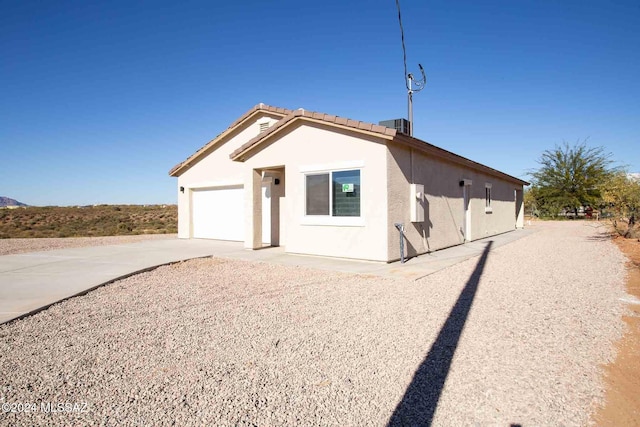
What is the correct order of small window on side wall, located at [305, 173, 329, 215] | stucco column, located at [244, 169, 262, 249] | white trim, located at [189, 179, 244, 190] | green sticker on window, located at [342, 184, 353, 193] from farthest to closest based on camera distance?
white trim, located at [189, 179, 244, 190], stucco column, located at [244, 169, 262, 249], small window on side wall, located at [305, 173, 329, 215], green sticker on window, located at [342, 184, 353, 193]

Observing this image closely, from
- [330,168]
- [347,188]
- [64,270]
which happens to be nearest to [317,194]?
[330,168]

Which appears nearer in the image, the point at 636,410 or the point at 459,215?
the point at 636,410

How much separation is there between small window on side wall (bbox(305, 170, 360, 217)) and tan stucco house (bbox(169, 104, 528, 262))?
0.03 meters

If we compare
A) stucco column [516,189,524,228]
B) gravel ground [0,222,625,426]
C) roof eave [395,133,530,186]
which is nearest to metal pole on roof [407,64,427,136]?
roof eave [395,133,530,186]

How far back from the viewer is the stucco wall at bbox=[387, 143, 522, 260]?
923cm

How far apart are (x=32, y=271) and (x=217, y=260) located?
4.04m

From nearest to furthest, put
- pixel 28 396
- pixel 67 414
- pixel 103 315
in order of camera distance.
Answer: pixel 67 414, pixel 28 396, pixel 103 315

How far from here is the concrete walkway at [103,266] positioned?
6125 millimetres

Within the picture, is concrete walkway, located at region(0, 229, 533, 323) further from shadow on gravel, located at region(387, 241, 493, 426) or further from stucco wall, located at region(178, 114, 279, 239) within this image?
stucco wall, located at region(178, 114, 279, 239)

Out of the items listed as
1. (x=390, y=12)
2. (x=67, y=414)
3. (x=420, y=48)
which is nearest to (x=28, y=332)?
(x=67, y=414)

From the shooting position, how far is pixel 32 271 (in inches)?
326

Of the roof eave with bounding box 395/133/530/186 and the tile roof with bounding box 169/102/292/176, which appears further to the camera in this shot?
the tile roof with bounding box 169/102/292/176

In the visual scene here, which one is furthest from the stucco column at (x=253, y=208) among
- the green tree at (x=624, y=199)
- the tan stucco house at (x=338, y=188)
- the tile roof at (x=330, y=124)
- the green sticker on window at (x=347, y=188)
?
the green tree at (x=624, y=199)

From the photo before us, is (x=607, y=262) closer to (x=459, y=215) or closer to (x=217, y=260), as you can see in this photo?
(x=459, y=215)
